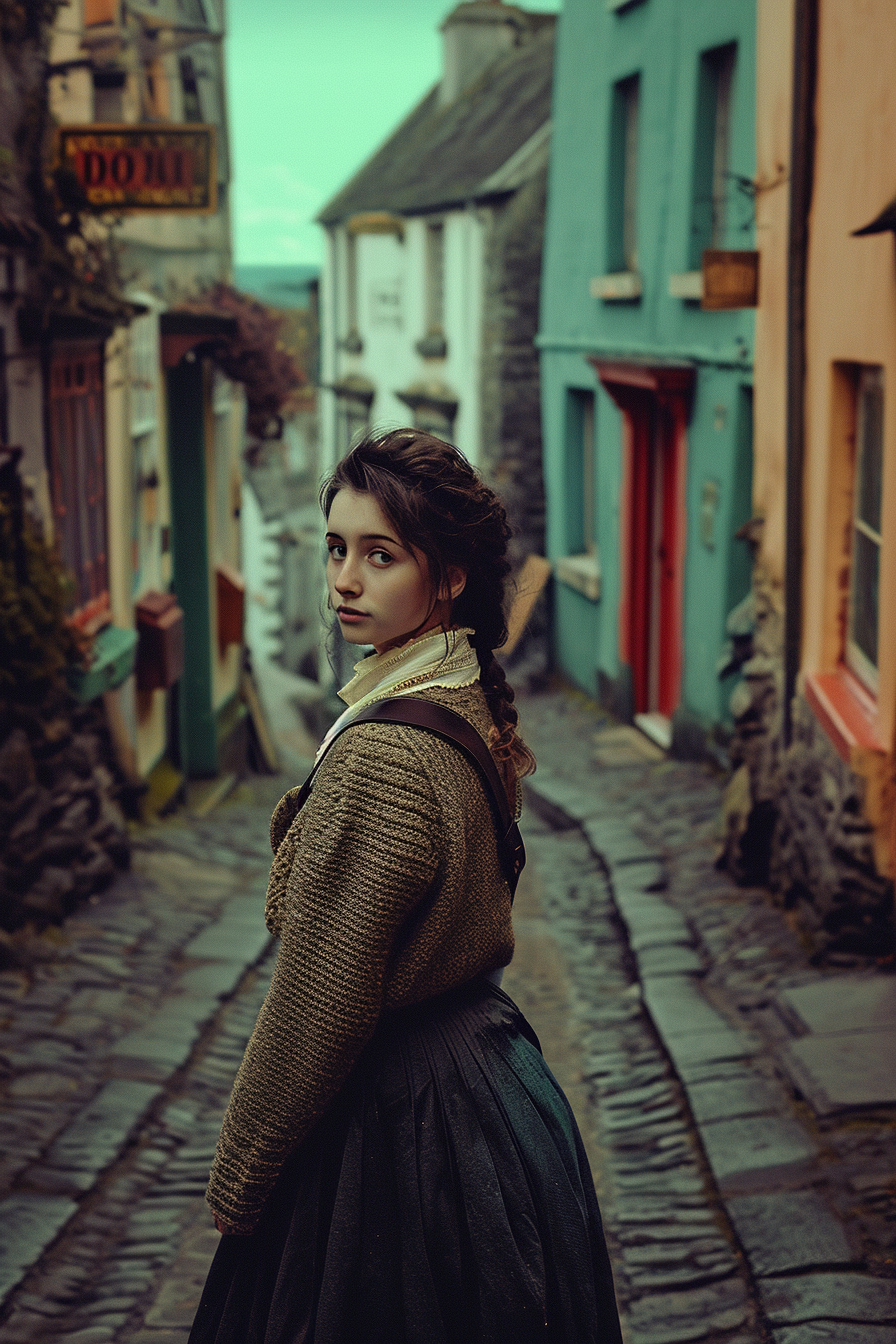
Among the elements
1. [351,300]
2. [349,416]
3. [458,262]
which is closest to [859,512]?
[458,262]

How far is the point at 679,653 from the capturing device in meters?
10.6

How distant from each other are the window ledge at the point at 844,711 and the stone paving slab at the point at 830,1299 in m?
2.00

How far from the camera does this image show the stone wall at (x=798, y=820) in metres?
5.07

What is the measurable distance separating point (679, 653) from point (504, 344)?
4802 millimetres

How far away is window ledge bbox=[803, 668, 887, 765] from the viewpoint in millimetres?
5023

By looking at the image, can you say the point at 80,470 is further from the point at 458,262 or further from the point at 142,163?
the point at 458,262

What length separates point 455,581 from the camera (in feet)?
7.14

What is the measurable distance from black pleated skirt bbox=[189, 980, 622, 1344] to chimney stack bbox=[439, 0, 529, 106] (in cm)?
1821

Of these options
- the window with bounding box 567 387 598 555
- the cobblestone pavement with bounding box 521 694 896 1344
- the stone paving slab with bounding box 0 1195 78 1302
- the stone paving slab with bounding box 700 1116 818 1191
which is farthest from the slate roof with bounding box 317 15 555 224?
the stone paving slab with bounding box 0 1195 78 1302

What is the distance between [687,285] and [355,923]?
7.96m

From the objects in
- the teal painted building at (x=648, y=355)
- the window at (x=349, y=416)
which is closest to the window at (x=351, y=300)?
the window at (x=349, y=416)

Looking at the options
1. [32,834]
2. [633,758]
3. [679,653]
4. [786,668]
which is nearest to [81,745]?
[32,834]

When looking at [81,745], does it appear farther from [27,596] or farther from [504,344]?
[504,344]

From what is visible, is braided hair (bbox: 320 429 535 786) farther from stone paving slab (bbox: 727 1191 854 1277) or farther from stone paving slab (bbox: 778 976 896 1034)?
stone paving slab (bbox: 778 976 896 1034)
